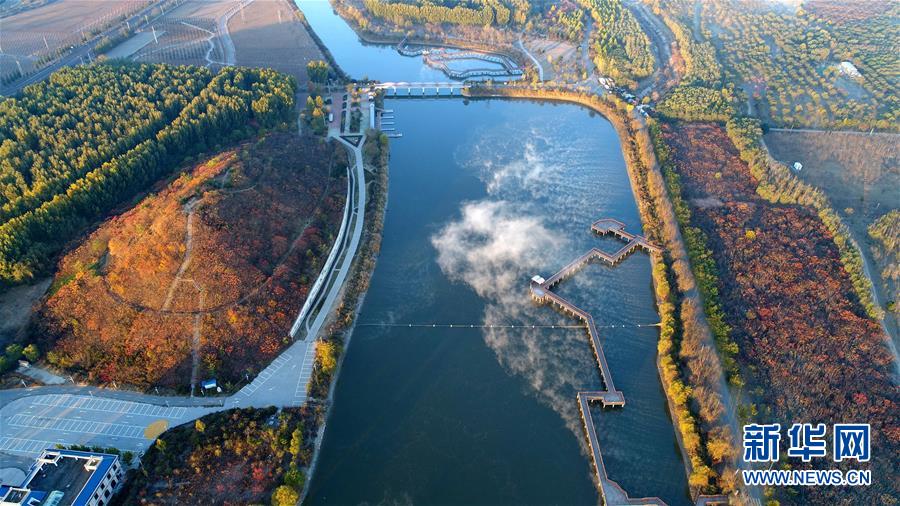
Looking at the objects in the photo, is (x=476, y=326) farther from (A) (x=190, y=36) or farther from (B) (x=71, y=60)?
(A) (x=190, y=36)

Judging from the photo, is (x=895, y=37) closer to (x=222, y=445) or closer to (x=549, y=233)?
(x=549, y=233)

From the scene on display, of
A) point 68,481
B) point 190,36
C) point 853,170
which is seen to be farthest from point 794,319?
point 190,36

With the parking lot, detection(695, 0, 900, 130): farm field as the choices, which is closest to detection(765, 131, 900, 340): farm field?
detection(695, 0, 900, 130): farm field

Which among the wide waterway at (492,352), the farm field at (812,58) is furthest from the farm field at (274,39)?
the farm field at (812,58)

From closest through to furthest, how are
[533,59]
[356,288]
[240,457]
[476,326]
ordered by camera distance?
[240,457] → [476,326] → [356,288] → [533,59]

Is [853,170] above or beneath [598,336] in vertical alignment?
above

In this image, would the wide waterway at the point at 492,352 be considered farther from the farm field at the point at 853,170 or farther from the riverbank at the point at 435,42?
the riverbank at the point at 435,42

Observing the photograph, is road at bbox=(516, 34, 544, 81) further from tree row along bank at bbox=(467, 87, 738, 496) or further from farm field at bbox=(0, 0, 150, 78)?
farm field at bbox=(0, 0, 150, 78)
